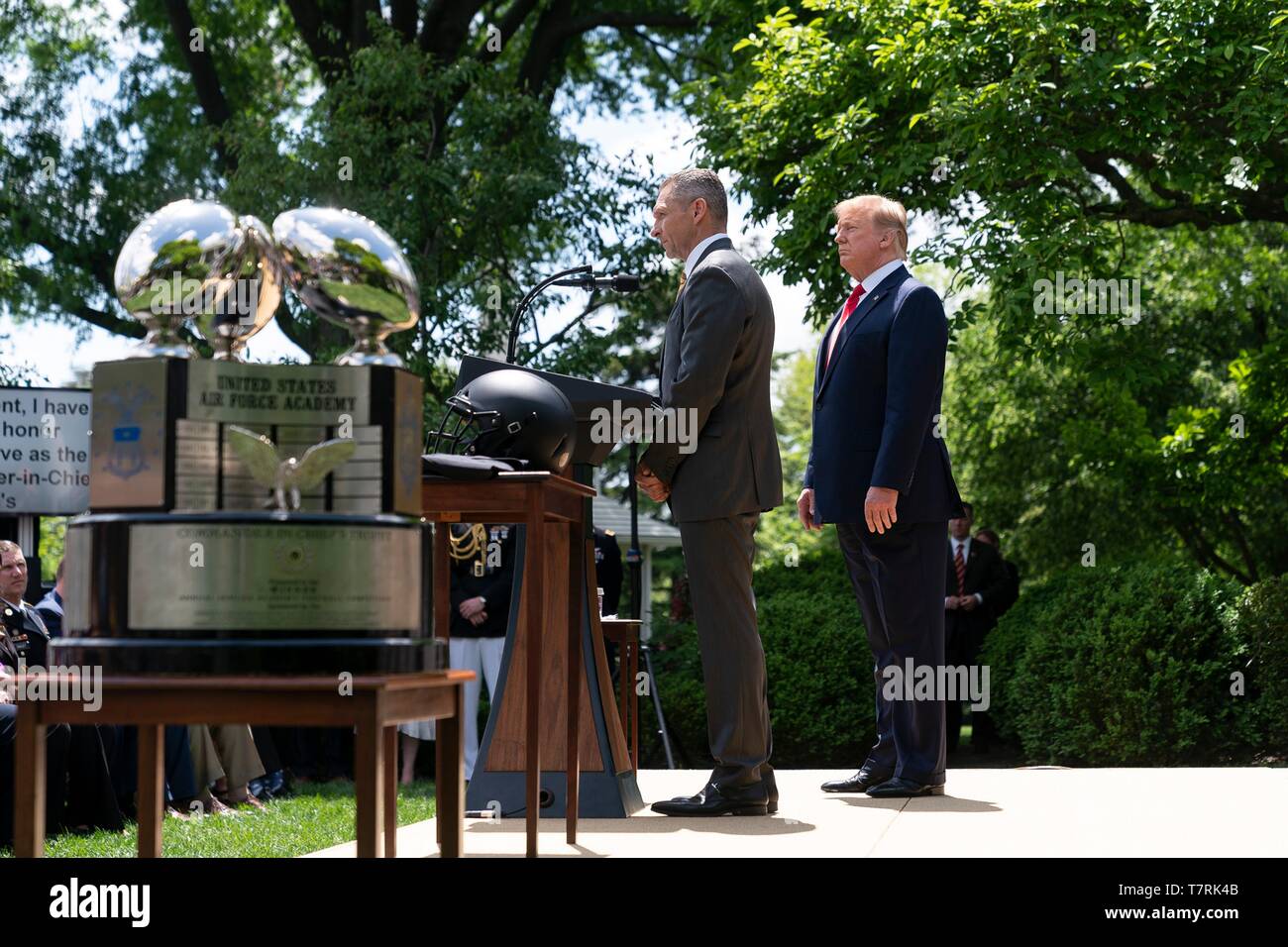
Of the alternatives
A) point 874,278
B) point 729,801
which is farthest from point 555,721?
point 874,278

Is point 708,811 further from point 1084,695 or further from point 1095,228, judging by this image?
point 1095,228

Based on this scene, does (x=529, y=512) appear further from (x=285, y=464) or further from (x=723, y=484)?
(x=723, y=484)

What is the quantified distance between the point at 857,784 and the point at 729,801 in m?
1.03

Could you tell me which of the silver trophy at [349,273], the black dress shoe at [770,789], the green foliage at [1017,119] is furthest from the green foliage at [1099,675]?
the silver trophy at [349,273]

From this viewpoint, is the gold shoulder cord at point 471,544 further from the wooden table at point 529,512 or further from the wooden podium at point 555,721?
the wooden table at point 529,512

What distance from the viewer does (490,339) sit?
1314 cm

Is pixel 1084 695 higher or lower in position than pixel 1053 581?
lower

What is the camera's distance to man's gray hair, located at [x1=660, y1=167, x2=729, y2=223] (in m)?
5.16

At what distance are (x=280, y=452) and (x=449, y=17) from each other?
14.9 metres

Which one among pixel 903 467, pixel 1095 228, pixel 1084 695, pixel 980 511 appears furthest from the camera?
pixel 980 511

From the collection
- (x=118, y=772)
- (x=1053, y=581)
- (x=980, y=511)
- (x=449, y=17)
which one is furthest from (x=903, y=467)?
(x=980, y=511)

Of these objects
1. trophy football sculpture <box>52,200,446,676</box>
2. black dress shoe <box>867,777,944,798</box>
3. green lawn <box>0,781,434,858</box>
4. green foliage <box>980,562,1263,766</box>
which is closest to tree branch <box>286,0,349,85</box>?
green lawn <box>0,781,434,858</box>

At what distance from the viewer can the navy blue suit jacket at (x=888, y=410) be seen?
5273 mm

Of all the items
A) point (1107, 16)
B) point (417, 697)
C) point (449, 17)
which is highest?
point (449, 17)
